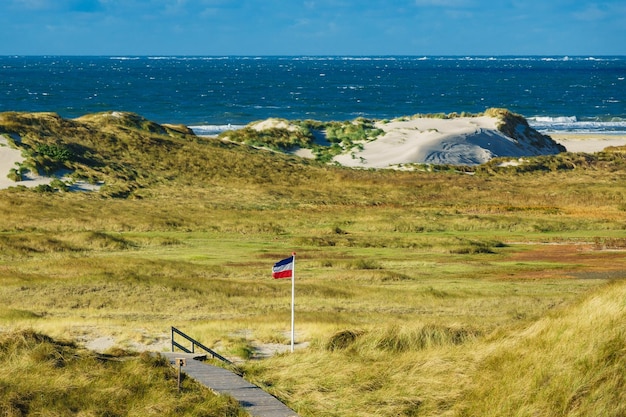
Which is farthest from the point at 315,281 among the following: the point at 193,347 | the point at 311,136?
the point at 311,136

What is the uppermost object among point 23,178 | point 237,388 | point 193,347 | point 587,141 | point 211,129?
point 237,388

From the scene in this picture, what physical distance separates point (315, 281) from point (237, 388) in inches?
A: 619

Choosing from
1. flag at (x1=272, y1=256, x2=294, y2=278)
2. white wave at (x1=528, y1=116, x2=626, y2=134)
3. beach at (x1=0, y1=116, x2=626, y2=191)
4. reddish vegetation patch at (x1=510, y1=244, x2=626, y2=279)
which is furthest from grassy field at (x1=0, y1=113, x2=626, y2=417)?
white wave at (x1=528, y1=116, x2=626, y2=134)

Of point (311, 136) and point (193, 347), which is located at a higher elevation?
point (193, 347)

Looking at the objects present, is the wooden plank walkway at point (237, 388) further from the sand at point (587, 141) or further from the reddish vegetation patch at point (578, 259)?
the sand at point (587, 141)

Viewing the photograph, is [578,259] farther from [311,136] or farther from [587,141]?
[587,141]

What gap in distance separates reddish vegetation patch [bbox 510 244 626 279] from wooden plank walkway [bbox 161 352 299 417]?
57.8ft

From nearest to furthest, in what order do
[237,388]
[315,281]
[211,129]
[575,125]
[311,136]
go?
[237,388] < [315,281] < [311,136] < [211,129] < [575,125]

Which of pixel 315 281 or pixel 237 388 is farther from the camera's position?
pixel 315 281

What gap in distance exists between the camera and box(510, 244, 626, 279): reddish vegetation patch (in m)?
32.6

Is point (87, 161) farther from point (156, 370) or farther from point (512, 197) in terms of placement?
point (156, 370)

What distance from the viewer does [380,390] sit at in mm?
16109

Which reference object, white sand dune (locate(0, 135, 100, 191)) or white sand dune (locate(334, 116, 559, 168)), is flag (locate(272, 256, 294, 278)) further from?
white sand dune (locate(334, 116, 559, 168))

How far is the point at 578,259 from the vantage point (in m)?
36.1
